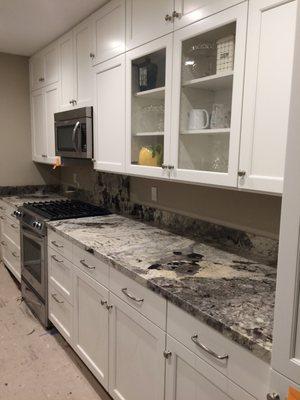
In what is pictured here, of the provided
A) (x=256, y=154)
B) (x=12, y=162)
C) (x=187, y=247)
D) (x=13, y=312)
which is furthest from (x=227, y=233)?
(x=12, y=162)

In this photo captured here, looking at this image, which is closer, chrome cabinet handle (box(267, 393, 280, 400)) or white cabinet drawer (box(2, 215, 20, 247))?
chrome cabinet handle (box(267, 393, 280, 400))

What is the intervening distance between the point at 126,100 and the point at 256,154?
1.10 metres

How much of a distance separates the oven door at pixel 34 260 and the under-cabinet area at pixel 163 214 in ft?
0.08

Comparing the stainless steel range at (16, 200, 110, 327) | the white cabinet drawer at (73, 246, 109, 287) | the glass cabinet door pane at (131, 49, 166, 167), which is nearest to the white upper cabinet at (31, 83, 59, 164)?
the stainless steel range at (16, 200, 110, 327)

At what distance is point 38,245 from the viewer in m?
2.63

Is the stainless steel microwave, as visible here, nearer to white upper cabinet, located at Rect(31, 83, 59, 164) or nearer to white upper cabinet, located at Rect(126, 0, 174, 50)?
white upper cabinet, located at Rect(31, 83, 59, 164)

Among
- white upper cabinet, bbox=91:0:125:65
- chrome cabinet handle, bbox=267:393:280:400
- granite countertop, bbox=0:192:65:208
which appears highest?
white upper cabinet, bbox=91:0:125:65

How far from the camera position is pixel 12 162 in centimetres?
390

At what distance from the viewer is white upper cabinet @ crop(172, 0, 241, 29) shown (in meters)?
1.42

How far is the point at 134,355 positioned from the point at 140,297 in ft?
1.04

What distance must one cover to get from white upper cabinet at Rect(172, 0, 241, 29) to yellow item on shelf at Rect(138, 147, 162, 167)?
69 cm

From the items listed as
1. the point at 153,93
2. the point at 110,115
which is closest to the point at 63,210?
the point at 110,115

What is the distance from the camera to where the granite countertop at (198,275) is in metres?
1.06

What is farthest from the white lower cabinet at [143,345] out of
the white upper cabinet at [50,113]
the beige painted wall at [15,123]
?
the beige painted wall at [15,123]
